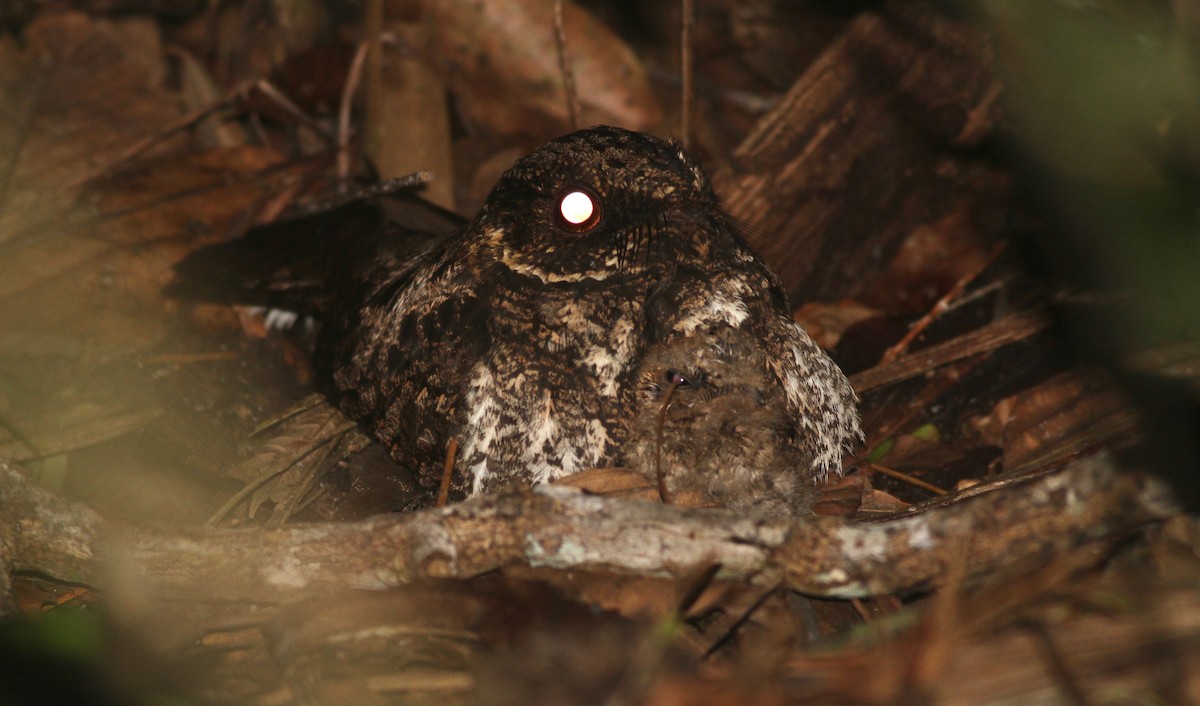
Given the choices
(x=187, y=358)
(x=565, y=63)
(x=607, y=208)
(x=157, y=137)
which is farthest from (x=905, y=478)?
(x=157, y=137)

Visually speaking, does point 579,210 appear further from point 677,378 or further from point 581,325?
point 677,378

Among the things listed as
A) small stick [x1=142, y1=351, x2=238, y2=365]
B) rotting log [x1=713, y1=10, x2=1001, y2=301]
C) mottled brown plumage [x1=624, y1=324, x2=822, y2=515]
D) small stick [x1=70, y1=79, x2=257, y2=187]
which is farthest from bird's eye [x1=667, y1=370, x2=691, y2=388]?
small stick [x1=70, y1=79, x2=257, y2=187]

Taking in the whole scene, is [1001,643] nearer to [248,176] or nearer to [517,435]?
[517,435]

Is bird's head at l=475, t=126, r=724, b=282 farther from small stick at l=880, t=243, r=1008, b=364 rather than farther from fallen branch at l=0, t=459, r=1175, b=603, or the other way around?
small stick at l=880, t=243, r=1008, b=364

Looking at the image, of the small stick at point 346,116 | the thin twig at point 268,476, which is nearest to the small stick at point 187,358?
the thin twig at point 268,476

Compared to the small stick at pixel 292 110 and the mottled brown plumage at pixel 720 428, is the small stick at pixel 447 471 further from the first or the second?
the small stick at pixel 292 110
